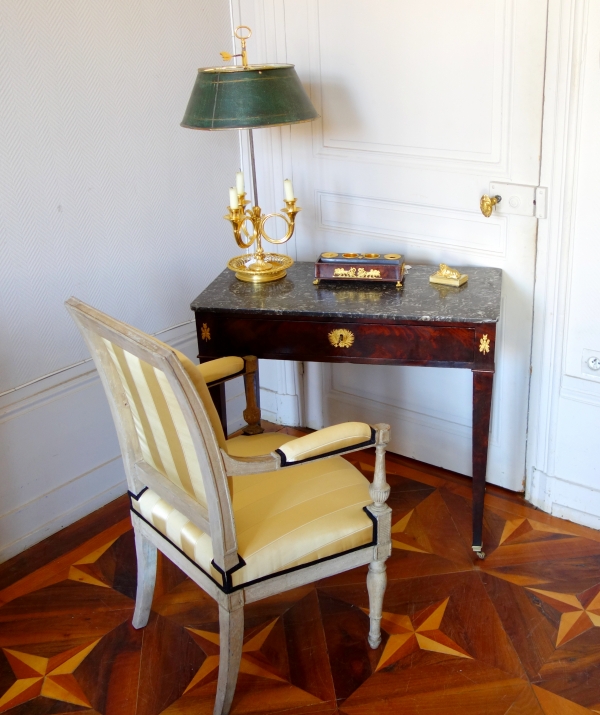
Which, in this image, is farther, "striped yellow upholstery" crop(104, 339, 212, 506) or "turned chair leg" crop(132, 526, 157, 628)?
"turned chair leg" crop(132, 526, 157, 628)

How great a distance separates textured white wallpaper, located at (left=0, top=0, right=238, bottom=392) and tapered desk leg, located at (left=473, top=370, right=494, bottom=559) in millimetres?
1246

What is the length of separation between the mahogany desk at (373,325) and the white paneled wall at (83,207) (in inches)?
18.7

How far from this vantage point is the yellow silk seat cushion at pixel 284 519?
71.4 inches

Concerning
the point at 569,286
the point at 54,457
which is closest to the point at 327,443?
the point at 569,286

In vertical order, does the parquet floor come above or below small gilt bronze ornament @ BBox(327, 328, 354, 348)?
below

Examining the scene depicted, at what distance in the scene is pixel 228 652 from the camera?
1842 millimetres

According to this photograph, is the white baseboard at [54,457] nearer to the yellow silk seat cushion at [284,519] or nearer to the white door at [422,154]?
the yellow silk seat cushion at [284,519]

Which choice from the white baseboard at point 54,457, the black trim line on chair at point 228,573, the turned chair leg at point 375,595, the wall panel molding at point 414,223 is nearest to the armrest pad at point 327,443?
the black trim line on chair at point 228,573

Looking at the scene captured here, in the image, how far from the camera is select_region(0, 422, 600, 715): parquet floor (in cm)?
200

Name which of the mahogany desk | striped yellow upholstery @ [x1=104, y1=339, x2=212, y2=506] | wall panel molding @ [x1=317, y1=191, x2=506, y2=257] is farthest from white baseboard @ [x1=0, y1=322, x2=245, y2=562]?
wall panel molding @ [x1=317, y1=191, x2=506, y2=257]

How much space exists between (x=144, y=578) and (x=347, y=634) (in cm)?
58

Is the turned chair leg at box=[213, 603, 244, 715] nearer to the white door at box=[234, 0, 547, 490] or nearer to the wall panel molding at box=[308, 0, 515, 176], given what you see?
the white door at box=[234, 0, 547, 490]

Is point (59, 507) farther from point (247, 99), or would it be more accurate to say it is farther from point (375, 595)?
point (247, 99)

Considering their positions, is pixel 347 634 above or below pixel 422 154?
below
